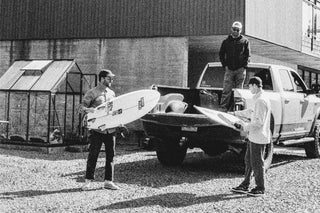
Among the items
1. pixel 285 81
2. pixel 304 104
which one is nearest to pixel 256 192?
pixel 285 81

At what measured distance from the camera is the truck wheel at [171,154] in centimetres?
1031

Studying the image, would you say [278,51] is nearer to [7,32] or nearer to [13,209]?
[7,32]

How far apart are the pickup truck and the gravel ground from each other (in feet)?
1.92

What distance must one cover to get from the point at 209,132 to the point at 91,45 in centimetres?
1015

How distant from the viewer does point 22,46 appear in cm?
1923

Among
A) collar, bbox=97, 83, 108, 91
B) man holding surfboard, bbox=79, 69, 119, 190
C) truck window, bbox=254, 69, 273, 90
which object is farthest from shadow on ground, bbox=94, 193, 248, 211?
truck window, bbox=254, 69, 273, 90

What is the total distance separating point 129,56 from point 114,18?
1.63 m

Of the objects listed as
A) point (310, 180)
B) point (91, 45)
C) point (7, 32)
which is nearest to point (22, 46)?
point (7, 32)

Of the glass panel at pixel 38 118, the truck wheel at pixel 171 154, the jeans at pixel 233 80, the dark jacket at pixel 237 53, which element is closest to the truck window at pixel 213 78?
the jeans at pixel 233 80

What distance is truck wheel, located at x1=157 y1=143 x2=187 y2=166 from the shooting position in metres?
10.3

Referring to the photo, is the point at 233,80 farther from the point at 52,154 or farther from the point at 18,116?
the point at 18,116

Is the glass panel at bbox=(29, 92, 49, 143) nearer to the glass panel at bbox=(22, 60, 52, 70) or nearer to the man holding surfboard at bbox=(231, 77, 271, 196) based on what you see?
the glass panel at bbox=(22, 60, 52, 70)

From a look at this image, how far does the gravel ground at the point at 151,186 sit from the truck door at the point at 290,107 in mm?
877

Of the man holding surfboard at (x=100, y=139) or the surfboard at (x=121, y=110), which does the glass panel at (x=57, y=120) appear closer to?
the surfboard at (x=121, y=110)
